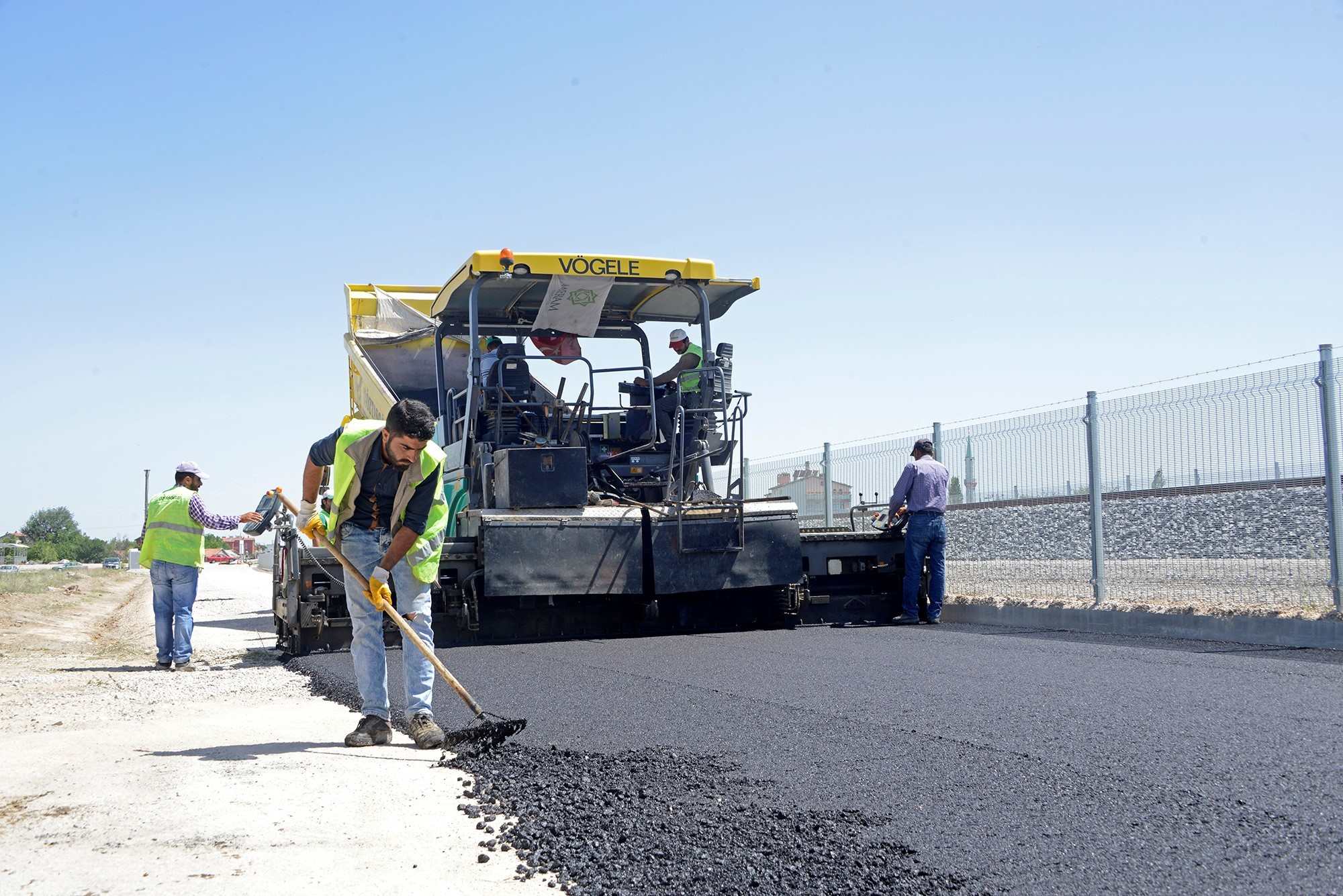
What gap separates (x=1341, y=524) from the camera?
7160 mm

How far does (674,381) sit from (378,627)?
13.6 ft

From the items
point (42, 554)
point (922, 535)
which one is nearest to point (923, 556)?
point (922, 535)

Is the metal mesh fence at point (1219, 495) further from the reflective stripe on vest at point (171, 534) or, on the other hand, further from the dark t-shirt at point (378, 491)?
the reflective stripe on vest at point (171, 534)

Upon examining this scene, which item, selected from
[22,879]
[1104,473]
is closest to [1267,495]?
[1104,473]

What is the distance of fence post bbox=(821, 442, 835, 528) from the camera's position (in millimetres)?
12250

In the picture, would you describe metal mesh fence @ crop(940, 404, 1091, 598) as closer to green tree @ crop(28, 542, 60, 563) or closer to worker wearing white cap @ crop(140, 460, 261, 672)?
worker wearing white cap @ crop(140, 460, 261, 672)

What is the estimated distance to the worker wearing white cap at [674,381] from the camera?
27.1 feet

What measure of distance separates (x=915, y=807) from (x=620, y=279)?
543 centimetres

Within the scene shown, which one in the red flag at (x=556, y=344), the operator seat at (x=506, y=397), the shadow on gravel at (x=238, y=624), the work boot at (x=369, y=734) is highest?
the red flag at (x=556, y=344)

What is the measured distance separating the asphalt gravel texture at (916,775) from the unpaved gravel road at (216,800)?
7.2 inches

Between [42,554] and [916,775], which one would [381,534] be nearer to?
[916,775]

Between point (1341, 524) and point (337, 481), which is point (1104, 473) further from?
point (337, 481)

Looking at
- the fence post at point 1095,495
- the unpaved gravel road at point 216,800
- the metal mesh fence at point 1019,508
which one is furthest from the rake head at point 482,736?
the metal mesh fence at point 1019,508

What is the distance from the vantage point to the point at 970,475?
10.9m
